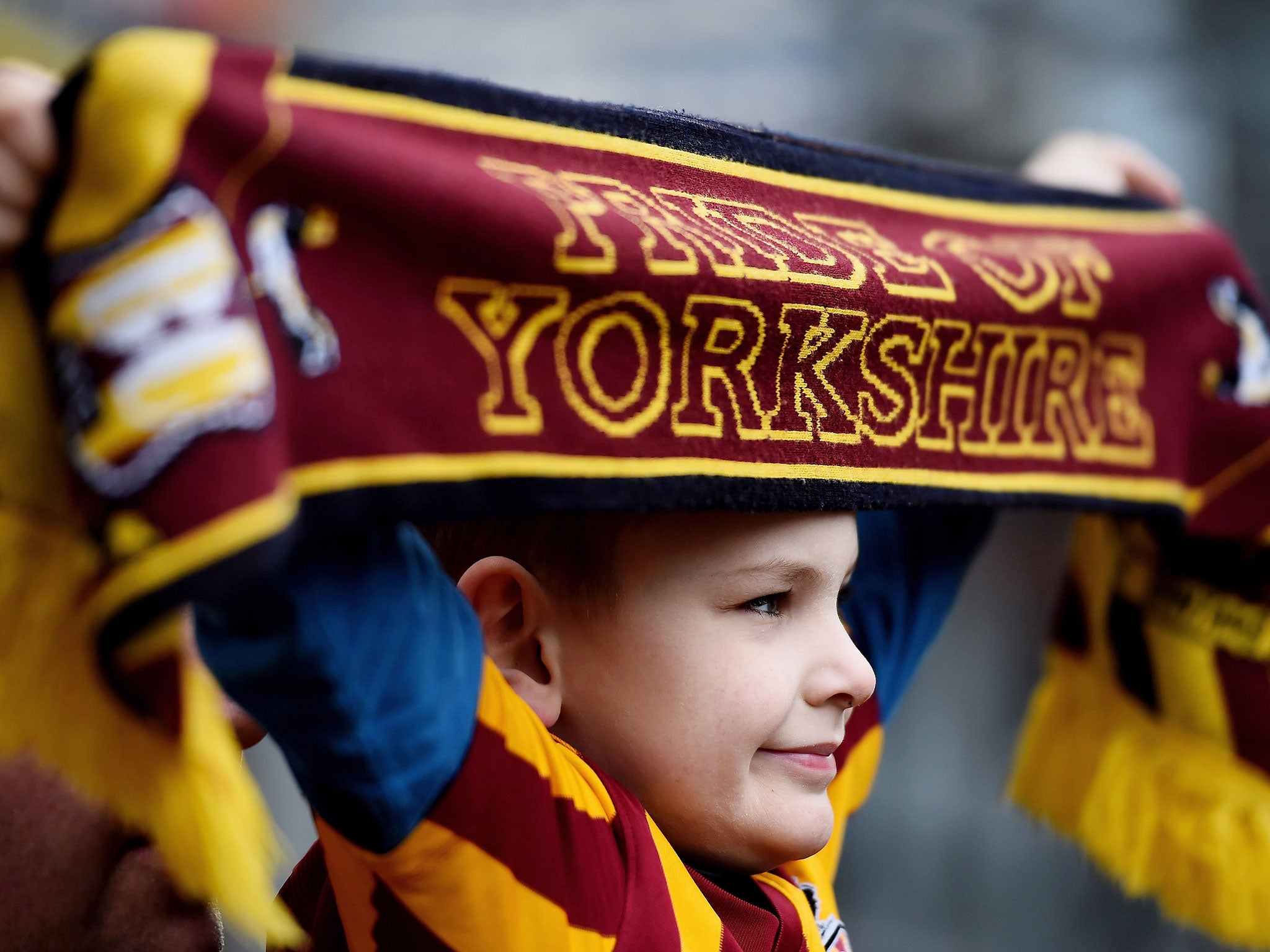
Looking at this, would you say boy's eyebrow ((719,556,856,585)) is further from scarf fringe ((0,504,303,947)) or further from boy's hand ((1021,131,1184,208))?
boy's hand ((1021,131,1184,208))

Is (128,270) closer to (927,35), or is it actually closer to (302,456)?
(302,456)

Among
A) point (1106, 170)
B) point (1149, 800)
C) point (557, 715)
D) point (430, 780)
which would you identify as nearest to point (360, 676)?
point (430, 780)

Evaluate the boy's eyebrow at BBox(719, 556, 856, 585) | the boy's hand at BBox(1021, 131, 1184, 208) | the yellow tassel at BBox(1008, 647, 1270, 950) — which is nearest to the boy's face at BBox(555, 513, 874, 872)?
the boy's eyebrow at BBox(719, 556, 856, 585)

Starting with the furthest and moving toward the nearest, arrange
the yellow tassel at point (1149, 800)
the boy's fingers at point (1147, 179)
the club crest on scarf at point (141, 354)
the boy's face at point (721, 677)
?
the boy's fingers at point (1147, 179) → the yellow tassel at point (1149, 800) → the boy's face at point (721, 677) → the club crest on scarf at point (141, 354)

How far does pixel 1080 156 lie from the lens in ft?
3.26

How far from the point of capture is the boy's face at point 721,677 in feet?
1.94

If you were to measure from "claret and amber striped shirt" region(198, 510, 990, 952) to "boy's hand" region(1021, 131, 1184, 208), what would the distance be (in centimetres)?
65

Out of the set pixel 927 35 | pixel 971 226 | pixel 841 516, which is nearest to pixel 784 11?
pixel 927 35

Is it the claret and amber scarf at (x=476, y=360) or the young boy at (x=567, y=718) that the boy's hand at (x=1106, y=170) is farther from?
the young boy at (x=567, y=718)

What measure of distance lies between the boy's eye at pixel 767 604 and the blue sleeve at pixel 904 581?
20 cm

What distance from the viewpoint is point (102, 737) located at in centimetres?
41

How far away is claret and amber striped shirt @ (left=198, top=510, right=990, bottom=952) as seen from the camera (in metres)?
0.44

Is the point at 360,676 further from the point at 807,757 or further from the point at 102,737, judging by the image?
the point at 807,757

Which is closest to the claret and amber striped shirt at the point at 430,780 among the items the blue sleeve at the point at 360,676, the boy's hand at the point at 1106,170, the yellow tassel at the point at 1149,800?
the blue sleeve at the point at 360,676
